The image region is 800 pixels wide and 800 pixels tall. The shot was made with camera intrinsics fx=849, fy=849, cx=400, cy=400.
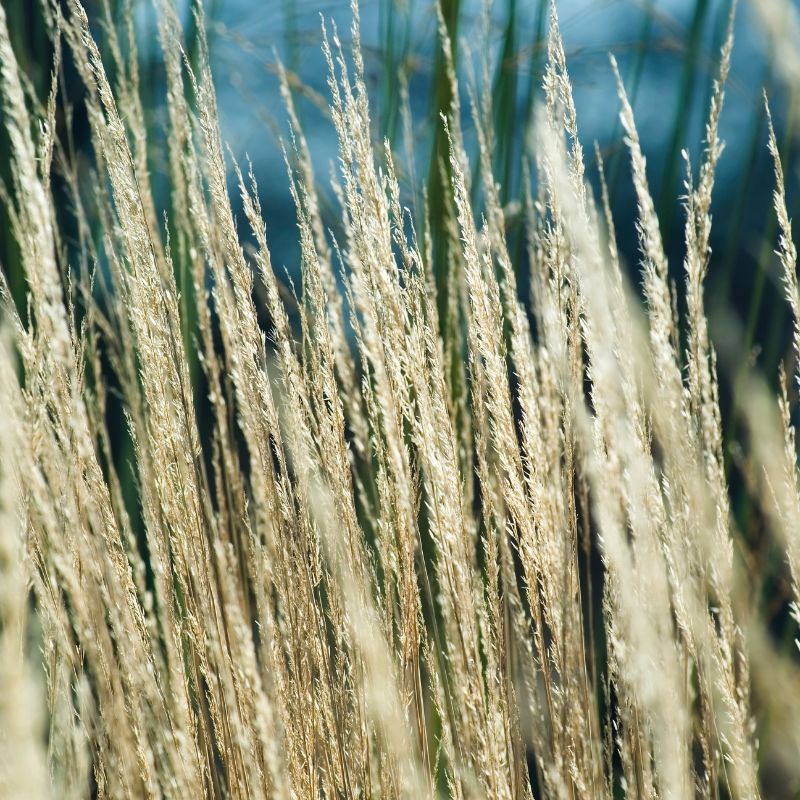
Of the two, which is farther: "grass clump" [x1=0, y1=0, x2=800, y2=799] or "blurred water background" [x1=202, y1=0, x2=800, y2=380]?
"blurred water background" [x1=202, y1=0, x2=800, y2=380]

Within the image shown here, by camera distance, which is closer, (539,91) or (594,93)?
(539,91)

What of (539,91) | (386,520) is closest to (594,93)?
(539,91)

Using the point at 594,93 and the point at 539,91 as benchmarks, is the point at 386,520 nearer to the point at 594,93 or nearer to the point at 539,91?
the point at 539,91

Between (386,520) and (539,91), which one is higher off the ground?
(539,91)

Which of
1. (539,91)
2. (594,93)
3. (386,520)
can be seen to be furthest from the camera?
(594,93)

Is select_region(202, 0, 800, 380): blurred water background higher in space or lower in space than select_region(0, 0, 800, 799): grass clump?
higher

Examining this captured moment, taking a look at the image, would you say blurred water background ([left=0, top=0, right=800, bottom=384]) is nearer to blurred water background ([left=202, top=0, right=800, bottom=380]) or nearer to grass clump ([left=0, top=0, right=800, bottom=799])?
blurred water background ([left=202, top=0, right=800, bottom=380])

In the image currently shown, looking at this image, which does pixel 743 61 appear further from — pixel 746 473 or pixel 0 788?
pixel 0 788

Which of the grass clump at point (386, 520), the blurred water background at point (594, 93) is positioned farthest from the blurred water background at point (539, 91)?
the grass clump at point (386, 520)

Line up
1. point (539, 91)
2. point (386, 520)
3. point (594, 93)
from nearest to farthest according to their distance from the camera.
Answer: point (386, 520), point (539, 91), point (594, 93)

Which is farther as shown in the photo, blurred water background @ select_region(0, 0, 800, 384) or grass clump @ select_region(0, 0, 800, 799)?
blurred water background @ select_region(0, 0, 800, 384)

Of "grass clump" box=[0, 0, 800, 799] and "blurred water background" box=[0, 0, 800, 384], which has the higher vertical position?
"blurred water background" box=[0, 0, 800, 384]

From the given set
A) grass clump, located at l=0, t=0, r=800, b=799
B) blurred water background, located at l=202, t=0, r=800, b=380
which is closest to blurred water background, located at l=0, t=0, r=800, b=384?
blurred water background, located at l=202, t=0, r=800, b=380

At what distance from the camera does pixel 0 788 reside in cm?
81
